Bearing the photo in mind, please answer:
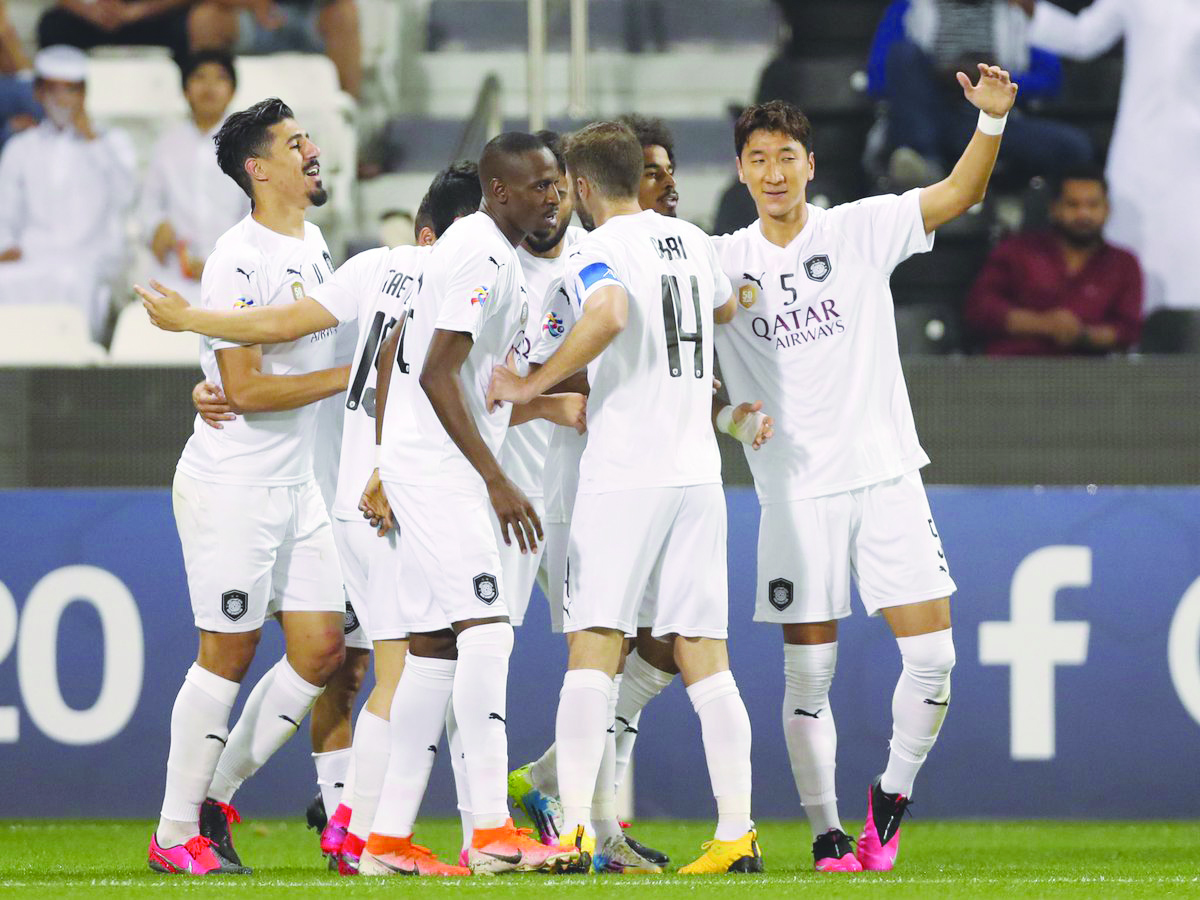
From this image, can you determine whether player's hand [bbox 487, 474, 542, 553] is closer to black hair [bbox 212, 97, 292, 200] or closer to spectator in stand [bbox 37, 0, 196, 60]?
black hair [bbox 212, 97, 292, 200]

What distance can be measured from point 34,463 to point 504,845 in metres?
3.05

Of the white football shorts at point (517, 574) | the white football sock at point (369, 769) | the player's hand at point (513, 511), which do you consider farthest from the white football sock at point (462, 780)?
the player's hand at point (513, 511)

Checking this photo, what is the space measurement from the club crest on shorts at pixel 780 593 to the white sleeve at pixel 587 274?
3.21 ft

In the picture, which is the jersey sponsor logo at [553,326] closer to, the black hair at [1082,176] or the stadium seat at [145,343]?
the stadium seat at [145,343]

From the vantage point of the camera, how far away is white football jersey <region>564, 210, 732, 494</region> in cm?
495

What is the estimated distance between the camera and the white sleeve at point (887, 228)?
209 inches

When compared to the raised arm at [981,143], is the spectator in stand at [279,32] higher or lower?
higher

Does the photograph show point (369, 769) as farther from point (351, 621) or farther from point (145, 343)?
point (145, 343)

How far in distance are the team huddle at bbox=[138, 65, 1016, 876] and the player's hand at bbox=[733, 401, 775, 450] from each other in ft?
0.04

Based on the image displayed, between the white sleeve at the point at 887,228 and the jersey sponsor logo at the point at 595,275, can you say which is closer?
the jersey sponsor logo at the point at 595,275

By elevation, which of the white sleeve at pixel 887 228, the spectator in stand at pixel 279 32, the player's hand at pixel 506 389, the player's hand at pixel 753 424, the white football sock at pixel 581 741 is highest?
the spectator in stand at pixel 279 32

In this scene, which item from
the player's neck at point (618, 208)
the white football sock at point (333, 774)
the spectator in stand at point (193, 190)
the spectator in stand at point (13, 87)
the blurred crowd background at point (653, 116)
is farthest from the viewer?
the spectator in stand at point (13, 87)

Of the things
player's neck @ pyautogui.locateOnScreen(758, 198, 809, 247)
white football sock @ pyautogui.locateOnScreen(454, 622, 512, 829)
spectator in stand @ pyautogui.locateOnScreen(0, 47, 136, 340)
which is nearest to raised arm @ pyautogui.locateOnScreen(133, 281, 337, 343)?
white football sock @ pyautogui.locateOnScreen(454, 622, 512, 829)

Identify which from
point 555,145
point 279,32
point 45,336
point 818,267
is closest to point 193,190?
point 45,336
